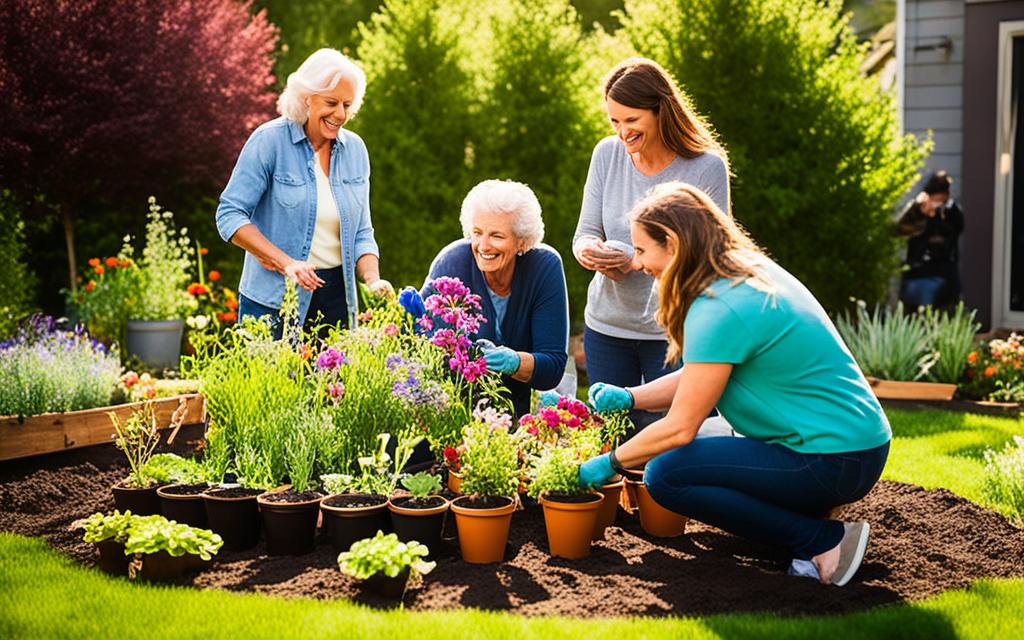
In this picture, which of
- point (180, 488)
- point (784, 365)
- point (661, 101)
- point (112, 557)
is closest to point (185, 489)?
point (180, 488)

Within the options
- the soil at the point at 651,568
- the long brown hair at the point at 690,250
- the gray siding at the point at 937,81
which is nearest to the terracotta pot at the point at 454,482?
the soil at the point at 651,568

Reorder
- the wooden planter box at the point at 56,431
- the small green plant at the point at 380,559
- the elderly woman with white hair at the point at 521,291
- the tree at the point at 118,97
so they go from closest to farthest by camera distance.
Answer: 1. the small green plant at the point at 380,559
2. the elderly woman with white hair at the point at 521,291
3. the wooden planter box at the point at 56,431
4. the tree at the point at 118,97

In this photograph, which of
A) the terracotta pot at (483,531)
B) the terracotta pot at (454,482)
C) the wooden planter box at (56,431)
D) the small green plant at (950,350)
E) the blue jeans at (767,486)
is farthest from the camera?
the small green plant at (950,350)

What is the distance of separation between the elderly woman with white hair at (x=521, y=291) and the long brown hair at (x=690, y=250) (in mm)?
833

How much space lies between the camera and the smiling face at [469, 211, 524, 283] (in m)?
3.74

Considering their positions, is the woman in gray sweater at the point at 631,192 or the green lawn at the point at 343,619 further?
the woman in gray sweater at the point at 631,192

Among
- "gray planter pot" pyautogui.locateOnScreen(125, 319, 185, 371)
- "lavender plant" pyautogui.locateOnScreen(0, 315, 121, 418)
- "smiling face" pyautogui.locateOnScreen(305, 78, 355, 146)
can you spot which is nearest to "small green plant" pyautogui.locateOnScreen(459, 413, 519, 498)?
"smiling face" pyautogui.locateOnScreen(305, 78, 355, 146)

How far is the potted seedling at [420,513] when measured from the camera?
3.17 metres

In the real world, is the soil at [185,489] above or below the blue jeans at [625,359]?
A: below

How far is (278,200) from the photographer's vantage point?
402cm

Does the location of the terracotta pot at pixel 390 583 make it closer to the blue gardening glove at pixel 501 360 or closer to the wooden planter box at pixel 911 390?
the blue gardening glove at pixel 501 360

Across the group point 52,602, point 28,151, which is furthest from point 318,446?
point 28,151

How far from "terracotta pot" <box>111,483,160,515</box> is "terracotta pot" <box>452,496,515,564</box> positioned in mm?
1059

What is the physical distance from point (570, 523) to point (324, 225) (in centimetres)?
164
